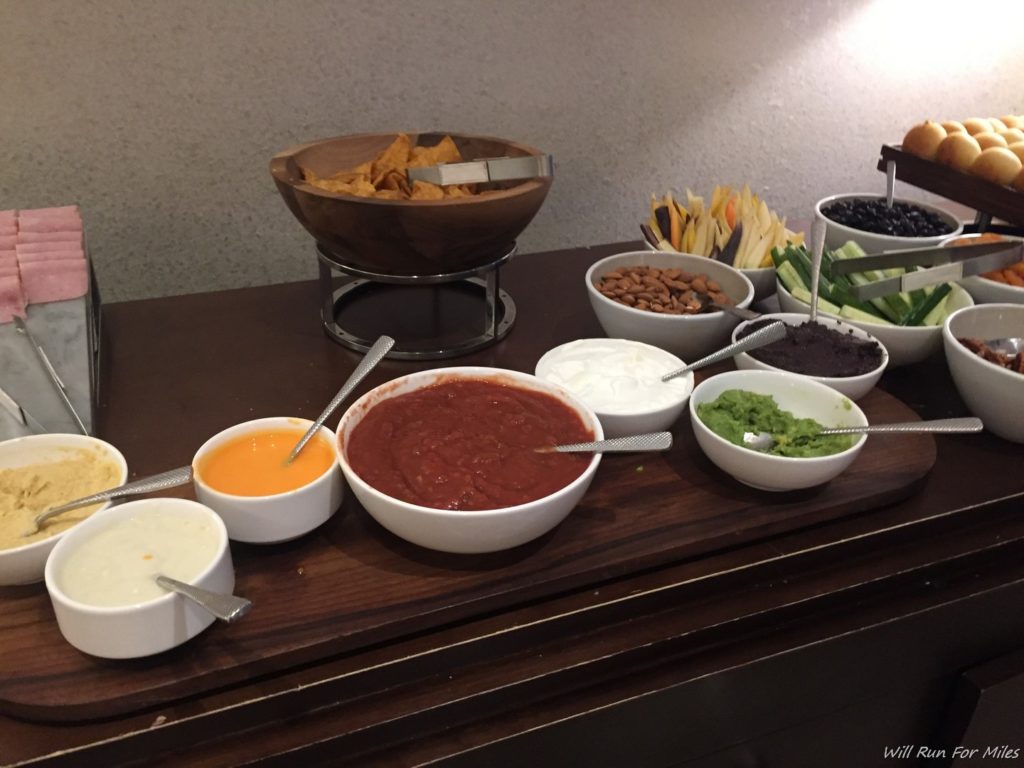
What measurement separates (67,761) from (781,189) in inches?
70.3

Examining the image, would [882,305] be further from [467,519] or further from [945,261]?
[467,519]

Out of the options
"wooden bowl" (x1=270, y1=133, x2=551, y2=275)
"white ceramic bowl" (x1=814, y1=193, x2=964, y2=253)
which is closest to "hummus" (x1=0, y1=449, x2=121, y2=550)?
"wooden bowl" (x1=270, y1=133, x2=551, y2=275)

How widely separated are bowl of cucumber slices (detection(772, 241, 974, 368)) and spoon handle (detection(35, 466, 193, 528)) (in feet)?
2.84

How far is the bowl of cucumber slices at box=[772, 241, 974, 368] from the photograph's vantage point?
109 centimetres

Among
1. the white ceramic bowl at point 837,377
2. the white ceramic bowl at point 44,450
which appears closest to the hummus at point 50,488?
the white ceramic bowl at point 44,450

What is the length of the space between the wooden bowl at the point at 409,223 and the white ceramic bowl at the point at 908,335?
45 cm

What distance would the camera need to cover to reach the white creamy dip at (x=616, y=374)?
0.93m

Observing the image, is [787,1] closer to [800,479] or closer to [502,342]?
[502,342]

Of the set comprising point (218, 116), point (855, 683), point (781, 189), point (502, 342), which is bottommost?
point (855, 683)

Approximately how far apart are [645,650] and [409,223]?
22.3 inches

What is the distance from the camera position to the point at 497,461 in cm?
80

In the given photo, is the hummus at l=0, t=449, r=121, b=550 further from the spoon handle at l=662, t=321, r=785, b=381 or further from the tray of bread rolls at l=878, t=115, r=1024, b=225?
the tray of bread rolls at l=878, t=115, r=1024, b=225

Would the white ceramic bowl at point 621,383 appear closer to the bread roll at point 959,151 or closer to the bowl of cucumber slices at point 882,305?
the bowl of cucumber slices at point 882,305

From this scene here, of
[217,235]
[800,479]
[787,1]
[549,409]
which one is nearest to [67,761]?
[549,409]
